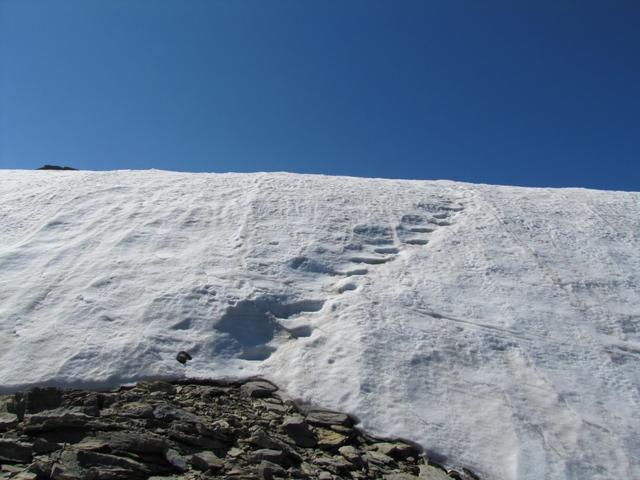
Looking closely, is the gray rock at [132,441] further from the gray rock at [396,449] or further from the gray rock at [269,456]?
the gray rock at [396,449]

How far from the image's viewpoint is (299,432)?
4434mm

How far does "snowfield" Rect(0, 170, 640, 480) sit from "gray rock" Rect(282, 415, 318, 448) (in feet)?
1.41

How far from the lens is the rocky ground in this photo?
3.80m

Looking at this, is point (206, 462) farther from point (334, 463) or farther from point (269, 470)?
point (334, 463)

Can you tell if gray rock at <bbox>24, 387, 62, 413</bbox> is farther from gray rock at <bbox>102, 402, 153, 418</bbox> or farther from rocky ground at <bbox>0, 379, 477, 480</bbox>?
gray rock at <bbox>102, 402, 153, 418</bbox>

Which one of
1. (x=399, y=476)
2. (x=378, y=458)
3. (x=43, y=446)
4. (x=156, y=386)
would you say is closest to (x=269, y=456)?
(x=378, y=458)

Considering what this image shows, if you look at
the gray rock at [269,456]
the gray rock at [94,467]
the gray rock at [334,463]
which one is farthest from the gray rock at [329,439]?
the gray rock at [94,467]

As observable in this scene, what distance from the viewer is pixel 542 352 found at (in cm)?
576

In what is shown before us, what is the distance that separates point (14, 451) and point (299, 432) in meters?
2.08

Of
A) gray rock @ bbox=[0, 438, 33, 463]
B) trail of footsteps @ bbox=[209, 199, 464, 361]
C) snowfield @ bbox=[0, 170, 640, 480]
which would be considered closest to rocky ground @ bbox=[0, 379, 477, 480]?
gray rock @ bbox=[0, 438, 33, 463]

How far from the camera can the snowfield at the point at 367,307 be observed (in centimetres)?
480

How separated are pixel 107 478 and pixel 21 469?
583 millimetres

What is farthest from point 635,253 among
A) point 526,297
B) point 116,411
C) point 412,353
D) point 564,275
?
point 116,411

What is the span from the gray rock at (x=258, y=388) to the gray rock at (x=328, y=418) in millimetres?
464
